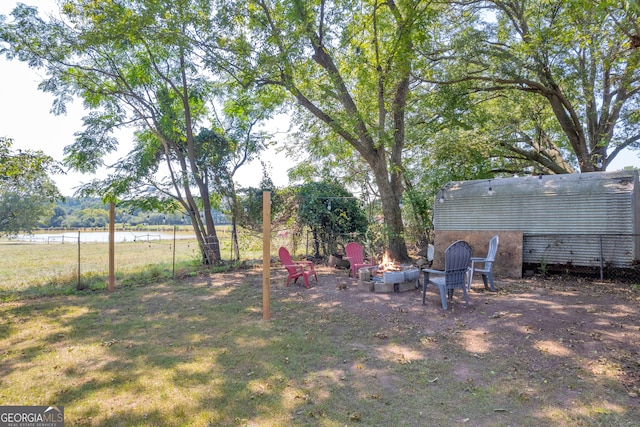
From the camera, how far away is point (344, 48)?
33.9ft

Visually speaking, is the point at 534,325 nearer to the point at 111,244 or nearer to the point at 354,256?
the point at 354,256

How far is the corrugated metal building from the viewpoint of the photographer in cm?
675

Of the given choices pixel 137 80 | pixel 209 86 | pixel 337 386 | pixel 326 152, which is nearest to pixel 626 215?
pixel 337 386

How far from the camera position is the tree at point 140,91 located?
8336mm

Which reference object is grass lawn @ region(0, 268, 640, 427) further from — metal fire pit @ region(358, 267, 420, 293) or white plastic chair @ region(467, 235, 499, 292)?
metal fire pit @ region(358, 267, 420, 293)

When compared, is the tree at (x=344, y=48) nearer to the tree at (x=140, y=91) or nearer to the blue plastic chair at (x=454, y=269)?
the tree at (x=140, y=91)

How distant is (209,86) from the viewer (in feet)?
36.6

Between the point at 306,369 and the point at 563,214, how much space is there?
6.87 metres

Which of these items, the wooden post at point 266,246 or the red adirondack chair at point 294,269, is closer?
the wooden post at point 266,246

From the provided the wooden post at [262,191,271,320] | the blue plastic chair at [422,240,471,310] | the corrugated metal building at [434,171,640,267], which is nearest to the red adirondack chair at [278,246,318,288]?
the wooden post at [262,191,271,320]

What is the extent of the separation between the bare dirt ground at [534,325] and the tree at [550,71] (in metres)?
5.15

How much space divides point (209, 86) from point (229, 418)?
10760 mm
